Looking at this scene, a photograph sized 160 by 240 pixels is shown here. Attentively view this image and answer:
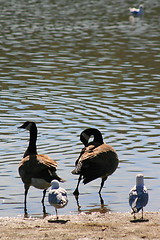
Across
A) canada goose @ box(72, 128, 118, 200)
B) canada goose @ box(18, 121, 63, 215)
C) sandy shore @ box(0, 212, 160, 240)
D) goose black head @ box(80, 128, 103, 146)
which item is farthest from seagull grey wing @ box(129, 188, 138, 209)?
goose black head @ box(80, 128, 103, 146)

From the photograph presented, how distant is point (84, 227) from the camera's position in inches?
Result: 409

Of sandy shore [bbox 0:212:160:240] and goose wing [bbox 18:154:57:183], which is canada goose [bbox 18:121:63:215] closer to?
goose wing [bbox 18:154:57:183]

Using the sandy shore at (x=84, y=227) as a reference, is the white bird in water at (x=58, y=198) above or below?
above

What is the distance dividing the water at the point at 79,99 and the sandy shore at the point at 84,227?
0.99 metres

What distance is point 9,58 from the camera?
32.1 m

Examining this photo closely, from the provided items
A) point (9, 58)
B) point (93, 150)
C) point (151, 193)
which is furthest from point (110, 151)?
point (9, 58)

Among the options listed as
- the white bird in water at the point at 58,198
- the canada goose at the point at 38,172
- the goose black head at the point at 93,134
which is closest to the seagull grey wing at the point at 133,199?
the white bird in water at the point at 58,198

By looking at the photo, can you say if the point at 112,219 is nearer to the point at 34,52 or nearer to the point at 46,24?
the point at 34,52

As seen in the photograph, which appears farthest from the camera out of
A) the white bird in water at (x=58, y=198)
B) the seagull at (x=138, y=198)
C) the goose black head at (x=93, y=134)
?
the goose black head at (x=93, y=134)

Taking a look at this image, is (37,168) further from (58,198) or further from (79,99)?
(79,99)

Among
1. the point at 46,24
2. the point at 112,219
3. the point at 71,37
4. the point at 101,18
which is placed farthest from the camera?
the point at 101,18

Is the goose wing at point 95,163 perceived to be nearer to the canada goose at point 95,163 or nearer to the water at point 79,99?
the canada goose at point 95,163

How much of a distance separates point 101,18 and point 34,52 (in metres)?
19.0

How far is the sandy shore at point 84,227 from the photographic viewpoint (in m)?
9.83
